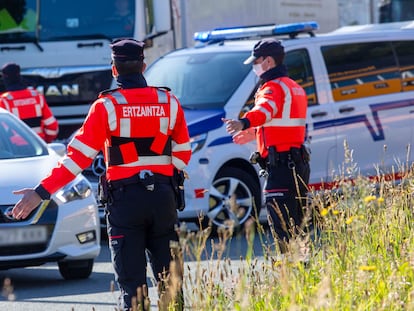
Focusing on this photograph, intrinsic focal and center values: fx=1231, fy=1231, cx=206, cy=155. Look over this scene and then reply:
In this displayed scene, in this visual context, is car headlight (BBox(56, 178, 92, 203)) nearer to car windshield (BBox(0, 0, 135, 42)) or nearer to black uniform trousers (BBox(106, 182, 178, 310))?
black uniform trousers (BBox(106, 182, 178, 310))

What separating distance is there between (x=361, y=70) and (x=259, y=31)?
1139mm

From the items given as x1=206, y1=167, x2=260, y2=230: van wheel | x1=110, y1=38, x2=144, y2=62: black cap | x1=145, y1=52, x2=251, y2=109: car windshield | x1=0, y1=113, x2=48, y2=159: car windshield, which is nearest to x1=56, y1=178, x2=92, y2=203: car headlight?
x1=0, y1=113, x2=48, y2=159: car windshield

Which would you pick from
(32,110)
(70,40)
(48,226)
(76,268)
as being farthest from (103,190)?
(70,40)

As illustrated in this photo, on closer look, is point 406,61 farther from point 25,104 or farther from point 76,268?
point 76,268

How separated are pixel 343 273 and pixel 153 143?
1.23 m

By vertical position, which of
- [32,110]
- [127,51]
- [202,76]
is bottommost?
[32,110]

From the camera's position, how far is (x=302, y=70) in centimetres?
1236

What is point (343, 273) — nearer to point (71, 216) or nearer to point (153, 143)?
point (153, 143)

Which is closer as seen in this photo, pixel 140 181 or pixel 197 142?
pixel 140 181

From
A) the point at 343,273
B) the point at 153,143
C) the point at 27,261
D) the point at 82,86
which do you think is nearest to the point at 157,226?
the point at 153,143

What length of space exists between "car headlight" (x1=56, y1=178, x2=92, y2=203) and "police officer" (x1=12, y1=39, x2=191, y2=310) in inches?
117

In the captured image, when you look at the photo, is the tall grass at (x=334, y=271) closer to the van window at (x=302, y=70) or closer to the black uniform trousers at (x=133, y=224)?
the black uniform trousers at (x=133, y=224)

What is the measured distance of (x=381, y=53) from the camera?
13.1 m

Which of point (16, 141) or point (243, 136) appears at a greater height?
point (243, 136)
